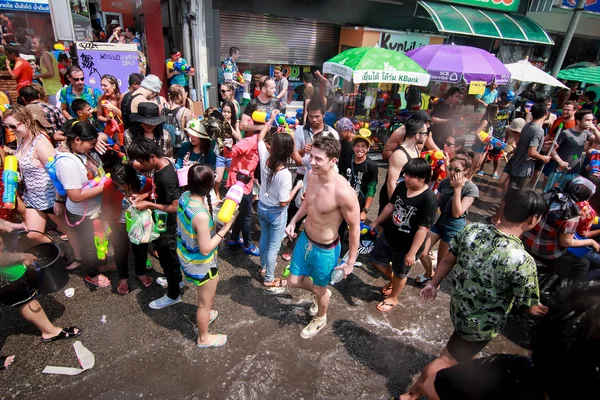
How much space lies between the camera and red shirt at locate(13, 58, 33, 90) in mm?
6770

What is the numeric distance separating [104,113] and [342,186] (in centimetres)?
445

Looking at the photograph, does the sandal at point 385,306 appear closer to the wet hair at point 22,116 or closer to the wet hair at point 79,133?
the wet hair at point 79,133

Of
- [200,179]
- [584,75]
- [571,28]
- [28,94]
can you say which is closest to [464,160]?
[200,179]

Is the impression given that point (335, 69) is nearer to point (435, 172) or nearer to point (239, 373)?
point (435, 172)

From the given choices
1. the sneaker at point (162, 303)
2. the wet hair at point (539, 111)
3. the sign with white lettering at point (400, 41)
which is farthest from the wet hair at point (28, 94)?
the sign with white lettering at point (400, 41)

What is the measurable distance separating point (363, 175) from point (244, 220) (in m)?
1.69

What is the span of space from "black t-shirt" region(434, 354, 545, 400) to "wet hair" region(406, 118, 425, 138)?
9.90 ft

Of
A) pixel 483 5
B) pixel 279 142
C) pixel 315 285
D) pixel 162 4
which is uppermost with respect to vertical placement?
pixel 483 5

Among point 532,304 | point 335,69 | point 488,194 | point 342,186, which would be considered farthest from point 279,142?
point 488,194

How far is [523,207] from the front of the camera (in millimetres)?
2271

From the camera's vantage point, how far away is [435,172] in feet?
16.0

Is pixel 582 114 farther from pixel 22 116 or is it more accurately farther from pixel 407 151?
pixel 22 116

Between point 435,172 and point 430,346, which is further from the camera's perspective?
point 435,172

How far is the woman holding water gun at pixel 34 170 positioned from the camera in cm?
349
